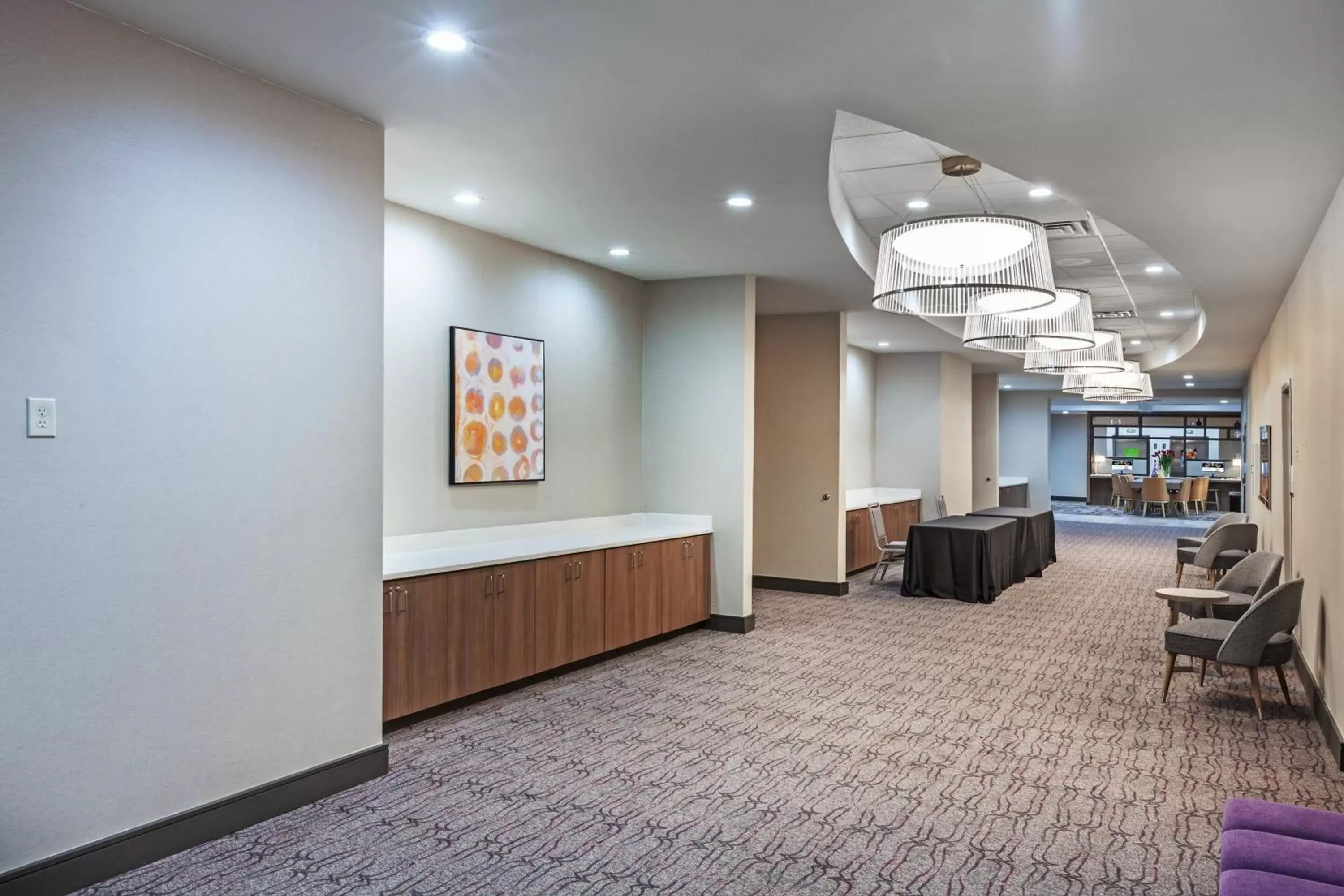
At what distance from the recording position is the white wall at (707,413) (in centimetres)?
738

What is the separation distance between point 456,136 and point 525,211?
1294 millimetres

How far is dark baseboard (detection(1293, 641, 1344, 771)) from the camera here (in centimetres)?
437

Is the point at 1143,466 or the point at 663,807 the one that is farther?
the point at 1143,466

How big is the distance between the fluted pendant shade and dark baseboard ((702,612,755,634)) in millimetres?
3456

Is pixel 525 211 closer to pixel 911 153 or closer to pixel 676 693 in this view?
pixel 911 153

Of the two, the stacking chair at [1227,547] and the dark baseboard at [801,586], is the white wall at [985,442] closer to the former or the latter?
the stacking chair at [1227,547]

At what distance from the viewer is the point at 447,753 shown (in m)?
4.42

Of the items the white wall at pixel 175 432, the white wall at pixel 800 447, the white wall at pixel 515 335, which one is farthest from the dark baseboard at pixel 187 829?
the white wall at pixel 800 447

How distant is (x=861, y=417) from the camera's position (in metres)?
12.7

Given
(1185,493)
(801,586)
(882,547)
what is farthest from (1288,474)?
(1185,493)

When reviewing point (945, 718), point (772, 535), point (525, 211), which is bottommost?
point (945, 718)

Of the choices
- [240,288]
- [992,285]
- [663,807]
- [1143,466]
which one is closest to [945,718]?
[663,807]

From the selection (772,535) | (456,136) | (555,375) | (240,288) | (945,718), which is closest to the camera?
(240,288)

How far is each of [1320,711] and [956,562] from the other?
14.5ft
